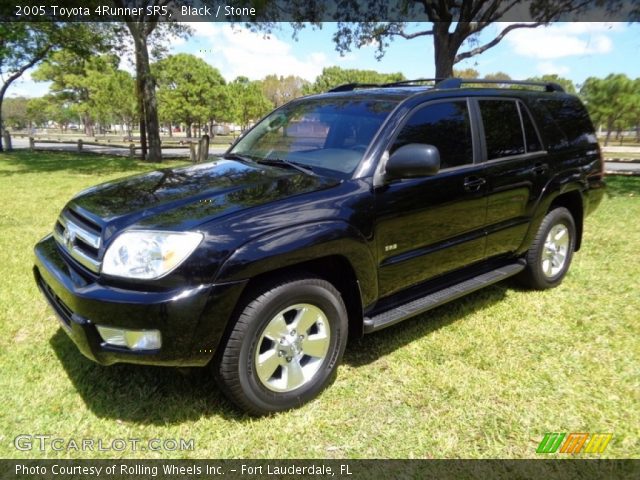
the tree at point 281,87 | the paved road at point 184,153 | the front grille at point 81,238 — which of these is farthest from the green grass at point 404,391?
the tree at point 281,87

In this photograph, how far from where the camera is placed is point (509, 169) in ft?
11.9

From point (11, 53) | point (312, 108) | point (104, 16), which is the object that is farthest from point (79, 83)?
point (312, 108)

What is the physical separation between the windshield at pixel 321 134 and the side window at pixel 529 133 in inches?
57.9

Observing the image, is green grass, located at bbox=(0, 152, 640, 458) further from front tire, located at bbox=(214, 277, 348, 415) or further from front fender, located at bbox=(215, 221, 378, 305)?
front fender, located at bbox=(215, 221, 378, 305)

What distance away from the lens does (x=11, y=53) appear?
20.5 meters

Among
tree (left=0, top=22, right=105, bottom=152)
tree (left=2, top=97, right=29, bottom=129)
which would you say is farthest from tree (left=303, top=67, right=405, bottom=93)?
tree (left=2, top=97, right=29, bottom=129)

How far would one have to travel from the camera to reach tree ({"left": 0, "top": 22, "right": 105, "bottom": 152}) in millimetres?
16172

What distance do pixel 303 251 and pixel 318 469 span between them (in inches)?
43.5

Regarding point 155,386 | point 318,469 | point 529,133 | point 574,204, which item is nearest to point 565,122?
point 529,133

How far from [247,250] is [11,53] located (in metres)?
24.4

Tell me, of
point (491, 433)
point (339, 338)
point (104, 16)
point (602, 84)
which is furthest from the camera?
point (602, 84)

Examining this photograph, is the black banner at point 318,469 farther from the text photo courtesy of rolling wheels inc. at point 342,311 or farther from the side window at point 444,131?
the side window at point 444,131

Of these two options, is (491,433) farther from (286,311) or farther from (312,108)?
(312,108)

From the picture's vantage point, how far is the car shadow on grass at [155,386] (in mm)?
2598
